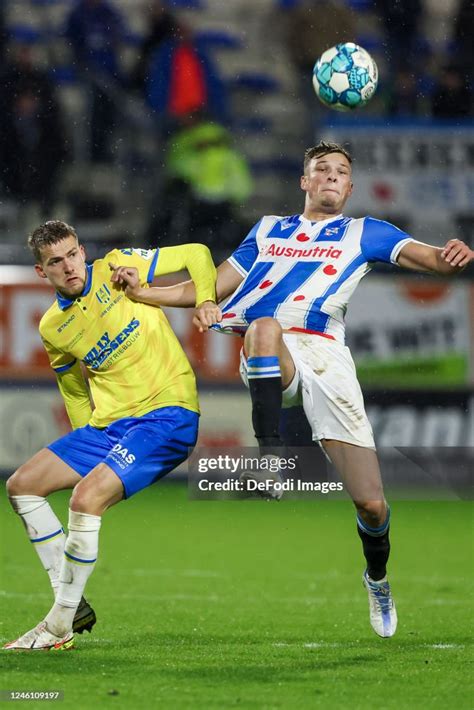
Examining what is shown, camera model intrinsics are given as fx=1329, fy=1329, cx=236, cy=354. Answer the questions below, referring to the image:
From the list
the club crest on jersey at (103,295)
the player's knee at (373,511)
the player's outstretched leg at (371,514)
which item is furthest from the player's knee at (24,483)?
the player's knee at (373,511)

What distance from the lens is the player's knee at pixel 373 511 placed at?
6135 mm

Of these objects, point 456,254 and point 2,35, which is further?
point 2,35

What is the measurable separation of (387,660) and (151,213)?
775cm

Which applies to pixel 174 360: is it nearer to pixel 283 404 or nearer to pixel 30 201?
pixel 283 404

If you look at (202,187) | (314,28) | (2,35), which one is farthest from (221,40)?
(2,35)

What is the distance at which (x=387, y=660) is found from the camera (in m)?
5.89

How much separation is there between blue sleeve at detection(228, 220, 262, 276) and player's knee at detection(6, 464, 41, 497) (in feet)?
4.50

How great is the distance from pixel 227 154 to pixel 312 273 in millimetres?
7883

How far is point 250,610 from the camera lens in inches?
287

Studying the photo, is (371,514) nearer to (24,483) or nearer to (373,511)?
(373,511)

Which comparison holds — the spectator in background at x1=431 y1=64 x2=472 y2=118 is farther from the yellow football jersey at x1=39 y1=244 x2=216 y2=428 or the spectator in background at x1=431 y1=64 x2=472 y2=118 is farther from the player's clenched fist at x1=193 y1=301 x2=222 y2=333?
the player's clenched fist at x1=193 y1=301 x2=222 y2=333

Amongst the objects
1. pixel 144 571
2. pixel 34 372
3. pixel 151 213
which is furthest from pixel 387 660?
pixel 151 213

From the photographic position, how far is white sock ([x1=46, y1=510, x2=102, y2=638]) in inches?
226

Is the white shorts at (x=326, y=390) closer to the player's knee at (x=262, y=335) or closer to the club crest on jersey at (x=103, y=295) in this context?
the player's knee at (x=262, y=335)
